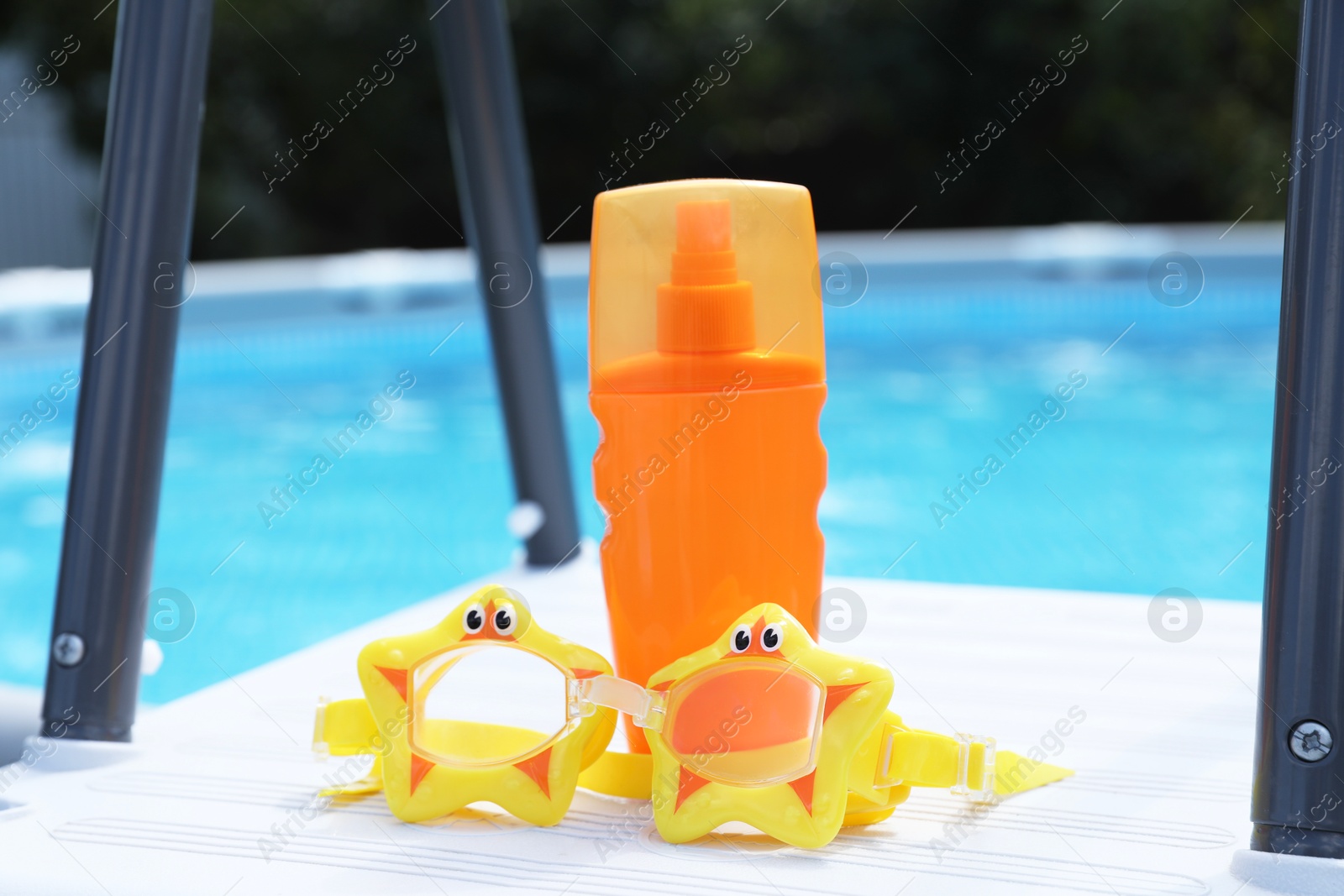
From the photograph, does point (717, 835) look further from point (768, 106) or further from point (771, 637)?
point (768, 106)

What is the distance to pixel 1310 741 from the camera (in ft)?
2.37

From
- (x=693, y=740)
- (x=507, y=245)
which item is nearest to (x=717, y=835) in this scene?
(x=693, y=740)

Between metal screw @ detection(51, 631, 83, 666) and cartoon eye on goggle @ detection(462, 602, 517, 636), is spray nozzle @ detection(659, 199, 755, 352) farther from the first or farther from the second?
metal screw @ detection(51, 631, 83, 666)

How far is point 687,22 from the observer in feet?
25.6

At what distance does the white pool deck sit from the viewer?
2.38 ft

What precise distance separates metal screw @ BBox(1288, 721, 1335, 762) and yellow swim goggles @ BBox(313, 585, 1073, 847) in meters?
0.17

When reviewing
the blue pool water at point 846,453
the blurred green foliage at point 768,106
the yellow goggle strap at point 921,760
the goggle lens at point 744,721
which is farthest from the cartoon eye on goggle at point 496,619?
the blurred green foliage at point 768,106

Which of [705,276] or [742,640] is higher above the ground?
[705,276]

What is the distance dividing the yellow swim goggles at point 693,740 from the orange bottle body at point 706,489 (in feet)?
0.17

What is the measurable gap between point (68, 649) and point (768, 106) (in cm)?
764

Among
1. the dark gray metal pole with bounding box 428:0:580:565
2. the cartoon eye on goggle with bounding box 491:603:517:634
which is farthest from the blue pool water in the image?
the cartoon eye on goggle with bounding box 491:603:517:634

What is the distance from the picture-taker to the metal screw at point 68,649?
0.98 m

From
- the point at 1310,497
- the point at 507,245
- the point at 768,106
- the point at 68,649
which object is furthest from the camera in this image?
the point at 768,106

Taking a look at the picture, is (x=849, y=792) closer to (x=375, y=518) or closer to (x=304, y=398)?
(x=375, y=518)
